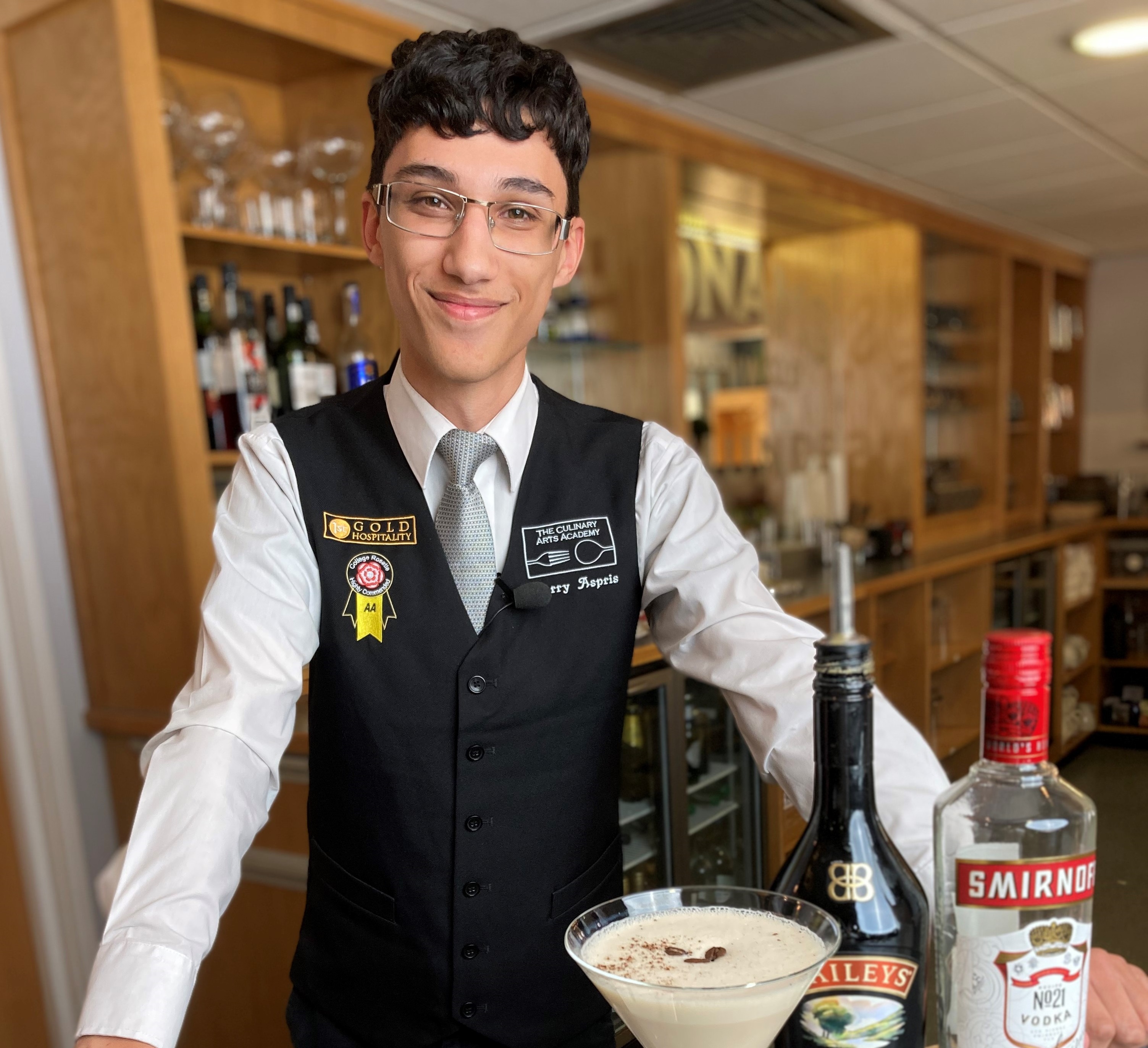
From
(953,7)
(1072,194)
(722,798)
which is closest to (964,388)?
(1072,194)

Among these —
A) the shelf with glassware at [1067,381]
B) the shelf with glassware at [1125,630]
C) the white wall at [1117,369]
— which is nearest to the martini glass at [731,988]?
the shelf with glassware at [1125,630]

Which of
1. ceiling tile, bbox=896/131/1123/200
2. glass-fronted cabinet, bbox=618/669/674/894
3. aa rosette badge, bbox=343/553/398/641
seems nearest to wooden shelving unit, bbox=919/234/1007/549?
ceiling tile, bbox=896/131/1123/200

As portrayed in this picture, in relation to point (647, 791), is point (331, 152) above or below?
above

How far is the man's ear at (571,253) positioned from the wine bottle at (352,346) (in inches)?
47.7

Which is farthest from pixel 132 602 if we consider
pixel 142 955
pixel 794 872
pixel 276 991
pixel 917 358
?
pixel 917 358

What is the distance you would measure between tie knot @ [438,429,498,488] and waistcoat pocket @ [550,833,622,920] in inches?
20.3

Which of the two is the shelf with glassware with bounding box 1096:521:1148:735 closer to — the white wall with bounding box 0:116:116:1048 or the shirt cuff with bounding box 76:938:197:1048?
the shirt cuff with bounding box 76:938:197:1048

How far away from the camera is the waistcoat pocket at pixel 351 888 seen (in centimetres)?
130

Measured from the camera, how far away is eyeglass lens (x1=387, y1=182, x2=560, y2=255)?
1.19 m

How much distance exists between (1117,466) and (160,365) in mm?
6377

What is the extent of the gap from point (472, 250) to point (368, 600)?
16.9 inches

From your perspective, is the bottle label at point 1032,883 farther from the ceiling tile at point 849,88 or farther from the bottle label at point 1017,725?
the ceiling tile at point 849,88

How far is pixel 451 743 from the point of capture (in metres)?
1.25

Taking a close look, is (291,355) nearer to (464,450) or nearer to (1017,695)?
(464,450)
